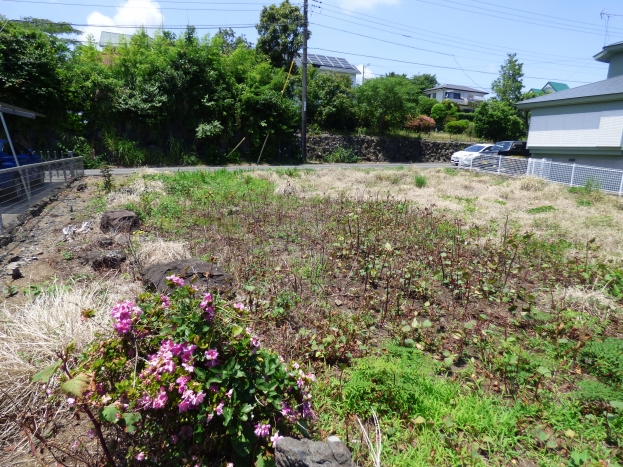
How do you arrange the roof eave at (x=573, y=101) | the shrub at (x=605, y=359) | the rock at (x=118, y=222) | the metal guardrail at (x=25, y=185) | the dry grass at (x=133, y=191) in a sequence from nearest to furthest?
the shrub at (x=605, y=359) → the rock at (x=118, y=222) → the metal guardrail at (x=25, y=185) → the dry grass at (x=133, y=191) → the roof eave at (x=573, y=101)

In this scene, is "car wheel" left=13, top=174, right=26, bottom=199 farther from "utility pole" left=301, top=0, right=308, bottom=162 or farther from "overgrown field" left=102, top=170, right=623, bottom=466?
"utility pole" left=301, top=0, right=308, bottom=162

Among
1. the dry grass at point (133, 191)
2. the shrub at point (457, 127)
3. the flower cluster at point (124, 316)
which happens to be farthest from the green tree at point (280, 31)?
the flower cluster at point (124, 316)

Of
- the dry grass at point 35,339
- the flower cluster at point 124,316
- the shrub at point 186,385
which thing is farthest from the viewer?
the dry grass at point 35,339

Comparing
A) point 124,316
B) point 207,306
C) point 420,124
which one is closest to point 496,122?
point 420,124

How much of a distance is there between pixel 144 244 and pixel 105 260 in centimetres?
56

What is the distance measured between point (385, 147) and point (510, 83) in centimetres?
1756

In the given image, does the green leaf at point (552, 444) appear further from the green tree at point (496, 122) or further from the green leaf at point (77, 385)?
the green tree at point (496, 122)

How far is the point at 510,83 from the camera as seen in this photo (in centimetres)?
3459

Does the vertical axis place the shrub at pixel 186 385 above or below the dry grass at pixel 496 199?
above

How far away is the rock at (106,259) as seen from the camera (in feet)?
A: 15.2

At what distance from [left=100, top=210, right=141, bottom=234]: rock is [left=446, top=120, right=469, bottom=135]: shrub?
1163 inches

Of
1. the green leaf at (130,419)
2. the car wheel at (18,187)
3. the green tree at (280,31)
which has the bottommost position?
the green leaf at (130,419)

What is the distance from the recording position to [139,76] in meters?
18.8

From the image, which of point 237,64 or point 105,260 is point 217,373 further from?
point 237,64
